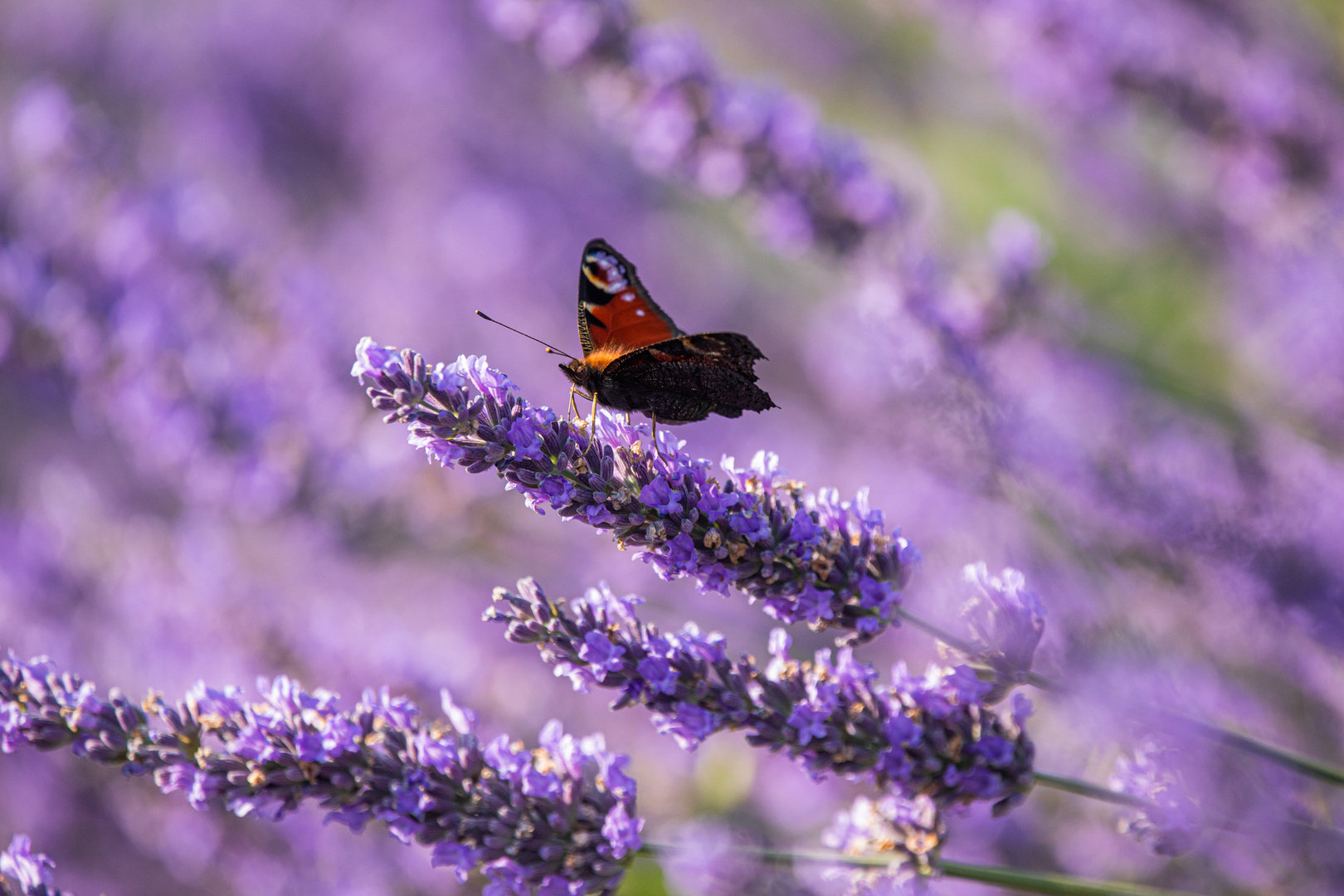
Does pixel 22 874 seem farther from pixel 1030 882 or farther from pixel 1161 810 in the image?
pixel 1161 810

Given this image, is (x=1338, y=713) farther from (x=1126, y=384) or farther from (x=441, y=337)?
(x=441, y=337)

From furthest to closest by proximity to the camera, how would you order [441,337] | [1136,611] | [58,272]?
[441,337]
[58,272]
[1136,611]

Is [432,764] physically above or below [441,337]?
below

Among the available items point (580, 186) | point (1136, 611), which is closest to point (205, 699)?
point (1136, 611)

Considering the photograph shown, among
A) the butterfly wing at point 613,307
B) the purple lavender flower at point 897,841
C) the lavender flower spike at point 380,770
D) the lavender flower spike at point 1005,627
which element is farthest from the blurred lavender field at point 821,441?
the butterfly wing at point 613,307

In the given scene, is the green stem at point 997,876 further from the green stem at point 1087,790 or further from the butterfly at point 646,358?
the butterfly at point 646,358

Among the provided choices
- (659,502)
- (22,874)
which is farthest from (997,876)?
(22,874)
